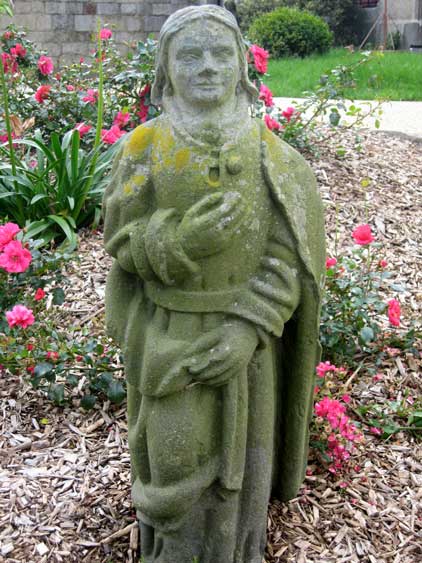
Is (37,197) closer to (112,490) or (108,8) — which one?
(112,490)

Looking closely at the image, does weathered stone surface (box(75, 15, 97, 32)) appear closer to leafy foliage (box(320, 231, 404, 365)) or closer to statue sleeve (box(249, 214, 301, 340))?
leafy foliage (box(320, 231, 404, 365))

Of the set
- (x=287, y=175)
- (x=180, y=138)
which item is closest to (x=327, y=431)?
(x=287, y=175)

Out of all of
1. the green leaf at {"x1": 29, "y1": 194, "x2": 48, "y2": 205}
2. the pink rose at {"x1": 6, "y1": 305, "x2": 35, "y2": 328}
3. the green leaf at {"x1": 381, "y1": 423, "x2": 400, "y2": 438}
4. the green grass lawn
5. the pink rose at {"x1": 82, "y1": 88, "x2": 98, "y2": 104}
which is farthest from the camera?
the green grass lawn

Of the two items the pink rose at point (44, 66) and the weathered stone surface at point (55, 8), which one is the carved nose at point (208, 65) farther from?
the weathered stone surface at point (55, 8)

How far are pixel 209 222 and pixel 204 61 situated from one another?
489 mm

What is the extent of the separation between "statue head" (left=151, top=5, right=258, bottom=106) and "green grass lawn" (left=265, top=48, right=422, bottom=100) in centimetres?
697

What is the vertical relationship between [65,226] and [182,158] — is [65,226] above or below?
below

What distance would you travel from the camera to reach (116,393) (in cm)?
362

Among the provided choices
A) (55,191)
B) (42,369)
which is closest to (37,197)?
(55,191)

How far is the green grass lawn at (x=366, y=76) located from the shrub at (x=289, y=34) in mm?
961

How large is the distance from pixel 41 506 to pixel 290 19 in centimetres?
1527

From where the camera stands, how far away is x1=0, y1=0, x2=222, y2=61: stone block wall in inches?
607

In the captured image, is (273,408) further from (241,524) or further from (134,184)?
(134,184)

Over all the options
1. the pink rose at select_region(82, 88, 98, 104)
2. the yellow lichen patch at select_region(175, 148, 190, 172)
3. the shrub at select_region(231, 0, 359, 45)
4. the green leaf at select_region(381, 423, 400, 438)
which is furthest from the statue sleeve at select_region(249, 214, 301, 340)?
the shrub at select_region(231, 0, 359, 45)
